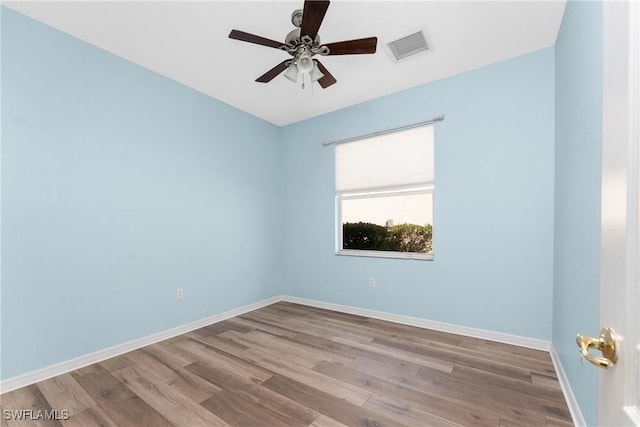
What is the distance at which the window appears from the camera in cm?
302

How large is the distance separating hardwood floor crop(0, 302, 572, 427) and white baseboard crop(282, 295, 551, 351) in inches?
3.1

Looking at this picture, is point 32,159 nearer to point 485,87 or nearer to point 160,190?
point 160,190

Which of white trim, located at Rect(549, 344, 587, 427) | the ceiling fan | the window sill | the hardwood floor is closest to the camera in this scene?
white trim, located at Rect(549, 344, 587, 427)

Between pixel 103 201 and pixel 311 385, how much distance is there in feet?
7.61

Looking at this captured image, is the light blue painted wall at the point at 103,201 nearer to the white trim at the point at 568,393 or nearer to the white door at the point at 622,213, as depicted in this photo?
the white door at the point at 622,213

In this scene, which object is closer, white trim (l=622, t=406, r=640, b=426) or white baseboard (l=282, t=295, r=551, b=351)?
white trim (l=622, t=406, r=640, b=426)

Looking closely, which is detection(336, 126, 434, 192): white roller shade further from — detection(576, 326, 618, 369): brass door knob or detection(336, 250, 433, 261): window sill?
detection(576, 326, 618, 369): brass door knob

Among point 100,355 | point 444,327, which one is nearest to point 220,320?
point 100,355

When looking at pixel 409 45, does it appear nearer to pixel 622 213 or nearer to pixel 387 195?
pixel 387 195

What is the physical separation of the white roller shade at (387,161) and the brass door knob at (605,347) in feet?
8.37

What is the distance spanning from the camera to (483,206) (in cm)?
259

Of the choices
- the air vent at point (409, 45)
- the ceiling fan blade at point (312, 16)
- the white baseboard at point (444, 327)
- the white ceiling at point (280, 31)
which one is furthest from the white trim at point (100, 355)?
the air vent at point (409, 45)

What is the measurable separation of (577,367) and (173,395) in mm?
2514

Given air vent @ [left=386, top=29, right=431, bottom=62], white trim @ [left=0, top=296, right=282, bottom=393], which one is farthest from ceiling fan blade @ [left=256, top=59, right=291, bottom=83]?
white trim @ [left=0, top=296, right=282, bottom=393]
